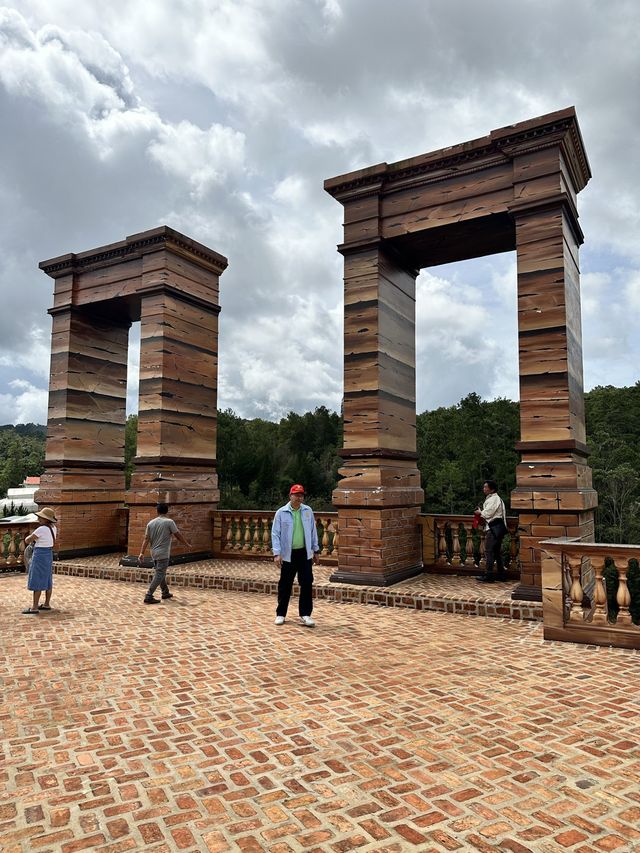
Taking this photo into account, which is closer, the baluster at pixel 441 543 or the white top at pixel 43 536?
the white top at pixel 43 536

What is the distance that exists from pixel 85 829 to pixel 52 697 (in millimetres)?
2042

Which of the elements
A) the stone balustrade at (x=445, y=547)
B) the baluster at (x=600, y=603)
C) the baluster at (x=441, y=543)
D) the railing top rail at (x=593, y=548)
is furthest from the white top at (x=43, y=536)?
the baluster at (x=600, y=603)

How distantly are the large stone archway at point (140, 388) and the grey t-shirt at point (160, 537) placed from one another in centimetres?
242

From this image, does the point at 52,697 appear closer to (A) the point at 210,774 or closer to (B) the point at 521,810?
(A) the point at 210,774

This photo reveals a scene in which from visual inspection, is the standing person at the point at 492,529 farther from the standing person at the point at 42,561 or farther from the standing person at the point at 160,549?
the standing person at the point at 42,561

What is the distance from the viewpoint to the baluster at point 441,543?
32.7ft

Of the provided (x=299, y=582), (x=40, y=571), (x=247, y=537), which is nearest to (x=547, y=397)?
(x=299, y=582)

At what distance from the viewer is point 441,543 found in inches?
395

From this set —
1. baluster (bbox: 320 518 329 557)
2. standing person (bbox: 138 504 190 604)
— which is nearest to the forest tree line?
baluster (bbox: 320 518 329 557)

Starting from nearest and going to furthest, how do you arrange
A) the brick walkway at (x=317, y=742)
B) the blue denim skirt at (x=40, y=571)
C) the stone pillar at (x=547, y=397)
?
the brick walkway at (x=317, y=742) < the stone pillar at (x=547, y=397) < the blue denim skirt at (x=40, y=571)

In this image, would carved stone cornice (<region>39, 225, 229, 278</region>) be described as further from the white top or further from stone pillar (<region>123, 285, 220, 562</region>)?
the white top

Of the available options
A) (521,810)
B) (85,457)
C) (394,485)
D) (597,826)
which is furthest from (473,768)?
(85,457)

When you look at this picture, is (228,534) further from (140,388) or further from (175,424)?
(140,388)

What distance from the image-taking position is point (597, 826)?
9.04ft
